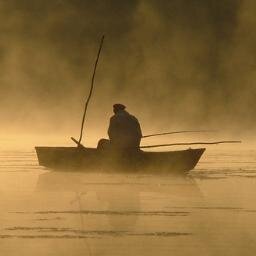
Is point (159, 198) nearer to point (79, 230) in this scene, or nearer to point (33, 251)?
point (79, 230)

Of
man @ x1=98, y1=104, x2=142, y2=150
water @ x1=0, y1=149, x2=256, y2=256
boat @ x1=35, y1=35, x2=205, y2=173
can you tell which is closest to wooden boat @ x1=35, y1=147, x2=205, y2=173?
boat @ x1=35, y1=35, x2=205, y2=173

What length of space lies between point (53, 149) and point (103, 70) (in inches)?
4249

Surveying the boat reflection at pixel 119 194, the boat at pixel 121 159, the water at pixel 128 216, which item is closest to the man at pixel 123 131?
the boat at pixel 121 159

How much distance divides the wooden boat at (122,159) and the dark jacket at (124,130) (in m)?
0.24

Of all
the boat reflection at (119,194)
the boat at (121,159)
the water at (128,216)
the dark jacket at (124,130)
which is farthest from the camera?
the boat at (121,159)

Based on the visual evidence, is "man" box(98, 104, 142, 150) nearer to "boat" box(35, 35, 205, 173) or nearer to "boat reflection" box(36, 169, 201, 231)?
"boat" box(35, 35, 205, 173)

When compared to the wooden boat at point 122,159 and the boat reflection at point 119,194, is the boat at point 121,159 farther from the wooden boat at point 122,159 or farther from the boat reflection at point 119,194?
the boat reflection at point 119,194

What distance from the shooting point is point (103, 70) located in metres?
131

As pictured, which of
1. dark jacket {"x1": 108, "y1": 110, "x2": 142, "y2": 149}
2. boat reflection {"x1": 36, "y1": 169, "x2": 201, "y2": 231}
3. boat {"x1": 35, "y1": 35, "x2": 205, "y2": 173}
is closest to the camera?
boat reflection {"x1": 36, "y1": 169, "x2": 201, "y2": 231}

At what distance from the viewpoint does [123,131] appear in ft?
71.9

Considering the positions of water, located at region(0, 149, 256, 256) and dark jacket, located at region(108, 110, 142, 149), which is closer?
water, located at region(0, 149, 256, 256)

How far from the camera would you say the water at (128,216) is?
1062 cm

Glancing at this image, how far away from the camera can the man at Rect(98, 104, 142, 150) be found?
2183 cm

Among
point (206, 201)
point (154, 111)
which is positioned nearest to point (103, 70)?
point (154, 111)
